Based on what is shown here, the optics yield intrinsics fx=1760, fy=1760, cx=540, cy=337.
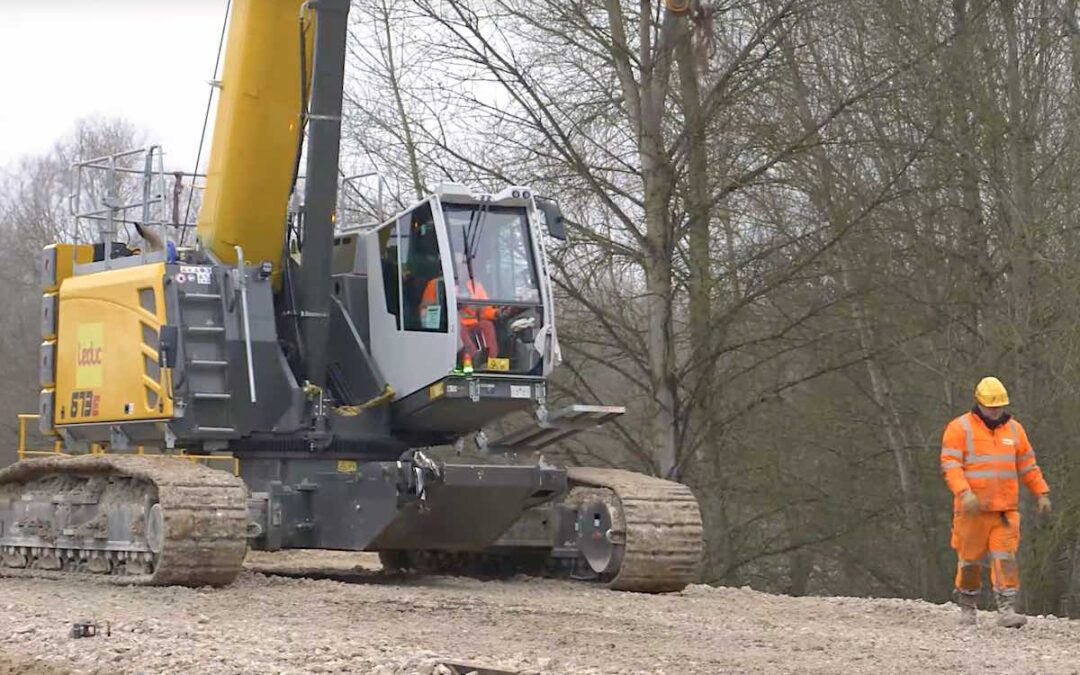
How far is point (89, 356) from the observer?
14.8 meters

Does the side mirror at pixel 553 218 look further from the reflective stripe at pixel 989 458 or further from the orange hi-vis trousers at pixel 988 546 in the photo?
the orange hi-vis trousers at pixel 988 546

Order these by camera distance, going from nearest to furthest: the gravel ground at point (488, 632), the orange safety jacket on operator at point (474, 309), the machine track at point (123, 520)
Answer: the gravel ground at point (488, 632), the machine track at point (123, 520), the orange safety jacket on operator at point (474, 309)

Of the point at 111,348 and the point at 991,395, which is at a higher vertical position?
the point at 111,348

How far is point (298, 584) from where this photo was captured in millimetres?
13531

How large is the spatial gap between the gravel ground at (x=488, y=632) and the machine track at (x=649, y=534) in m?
0.21

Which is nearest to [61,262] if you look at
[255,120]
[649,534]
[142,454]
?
[142,454]

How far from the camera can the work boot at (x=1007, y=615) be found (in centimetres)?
1143

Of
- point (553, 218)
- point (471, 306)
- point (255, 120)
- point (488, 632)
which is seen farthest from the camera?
point (255, 120)

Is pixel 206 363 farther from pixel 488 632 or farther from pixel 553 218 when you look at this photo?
pixel 488 632

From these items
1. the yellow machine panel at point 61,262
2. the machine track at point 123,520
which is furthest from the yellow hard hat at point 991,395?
the yellow machine panel at point 61,262

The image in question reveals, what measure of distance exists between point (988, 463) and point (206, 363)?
6.05 m

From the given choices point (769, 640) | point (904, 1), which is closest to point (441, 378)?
point (769, 640)

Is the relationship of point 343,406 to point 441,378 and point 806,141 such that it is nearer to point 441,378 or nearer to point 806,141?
point 441,378

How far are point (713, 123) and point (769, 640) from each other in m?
11.0
